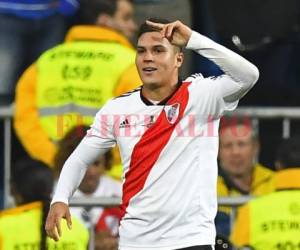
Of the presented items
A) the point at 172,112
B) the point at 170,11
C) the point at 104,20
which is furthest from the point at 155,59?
the point at 170,11

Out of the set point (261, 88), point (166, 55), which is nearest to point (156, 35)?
point (166, 55)

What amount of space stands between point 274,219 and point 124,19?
2180mm

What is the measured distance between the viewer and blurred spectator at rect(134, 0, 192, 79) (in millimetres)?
11633

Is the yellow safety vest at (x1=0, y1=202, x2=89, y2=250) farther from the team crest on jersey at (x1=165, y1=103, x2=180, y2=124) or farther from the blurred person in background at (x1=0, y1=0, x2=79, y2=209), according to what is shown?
the blurred person in background at (x1=0, y1=0, x2=79, y2=209)

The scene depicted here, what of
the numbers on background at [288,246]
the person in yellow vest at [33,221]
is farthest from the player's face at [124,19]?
the numbers on background at [288,246]

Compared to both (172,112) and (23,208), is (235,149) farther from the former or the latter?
(172,112)

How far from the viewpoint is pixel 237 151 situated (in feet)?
35.9

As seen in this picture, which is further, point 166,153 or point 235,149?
point 235,149

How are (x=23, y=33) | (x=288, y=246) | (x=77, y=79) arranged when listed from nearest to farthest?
1. (x=288, y=246)
2. (x=77, y=79)
3. (x=23, y=33)

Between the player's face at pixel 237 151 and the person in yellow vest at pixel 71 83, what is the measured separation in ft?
2.79

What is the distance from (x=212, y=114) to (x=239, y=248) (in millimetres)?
1303

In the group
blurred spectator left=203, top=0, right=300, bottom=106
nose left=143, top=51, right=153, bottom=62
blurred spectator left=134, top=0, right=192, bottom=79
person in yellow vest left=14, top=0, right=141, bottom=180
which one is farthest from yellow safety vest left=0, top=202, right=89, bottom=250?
blurred spectator left=203, top=0, right=300, bottom=106

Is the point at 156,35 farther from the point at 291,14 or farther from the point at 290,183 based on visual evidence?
the point at 291,14

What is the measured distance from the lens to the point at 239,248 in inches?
374
